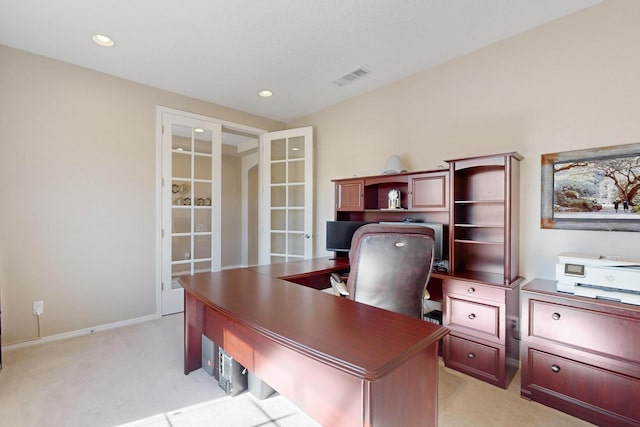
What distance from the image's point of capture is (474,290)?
2.29m

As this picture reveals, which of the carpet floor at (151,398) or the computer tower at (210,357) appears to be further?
the computer tower at (210,357)

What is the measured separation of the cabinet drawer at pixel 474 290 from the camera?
2.17 meters

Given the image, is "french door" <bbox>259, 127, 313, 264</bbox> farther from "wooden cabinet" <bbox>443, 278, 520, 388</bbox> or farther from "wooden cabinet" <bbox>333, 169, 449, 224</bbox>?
"wooden cabinet" <bbox>443, 278, 520, 388</bbox>

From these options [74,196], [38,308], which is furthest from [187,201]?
[38,308]

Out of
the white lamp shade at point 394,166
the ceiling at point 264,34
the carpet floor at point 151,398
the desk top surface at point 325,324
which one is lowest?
the carpet floor at point 151,398

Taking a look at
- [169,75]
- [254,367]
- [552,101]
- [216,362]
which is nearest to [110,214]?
[169,75]

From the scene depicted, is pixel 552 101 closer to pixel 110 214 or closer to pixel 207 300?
pixel 207 300

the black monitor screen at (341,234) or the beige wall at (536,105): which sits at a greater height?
the beige wall at (536,105)

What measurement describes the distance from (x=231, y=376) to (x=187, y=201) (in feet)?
8.32

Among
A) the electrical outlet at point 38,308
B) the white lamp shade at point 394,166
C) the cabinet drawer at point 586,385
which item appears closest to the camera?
the cabinet drawer at point 586,385

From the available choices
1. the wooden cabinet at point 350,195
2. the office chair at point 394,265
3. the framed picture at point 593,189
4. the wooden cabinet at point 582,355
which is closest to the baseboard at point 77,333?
the wooden cabinet at point 350,195

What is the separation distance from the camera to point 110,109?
3248mm

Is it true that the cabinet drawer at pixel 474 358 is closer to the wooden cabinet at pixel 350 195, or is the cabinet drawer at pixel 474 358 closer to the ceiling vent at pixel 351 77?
the wooden cabinet at pixel 350 195

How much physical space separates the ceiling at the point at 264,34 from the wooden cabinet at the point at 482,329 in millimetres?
2161
